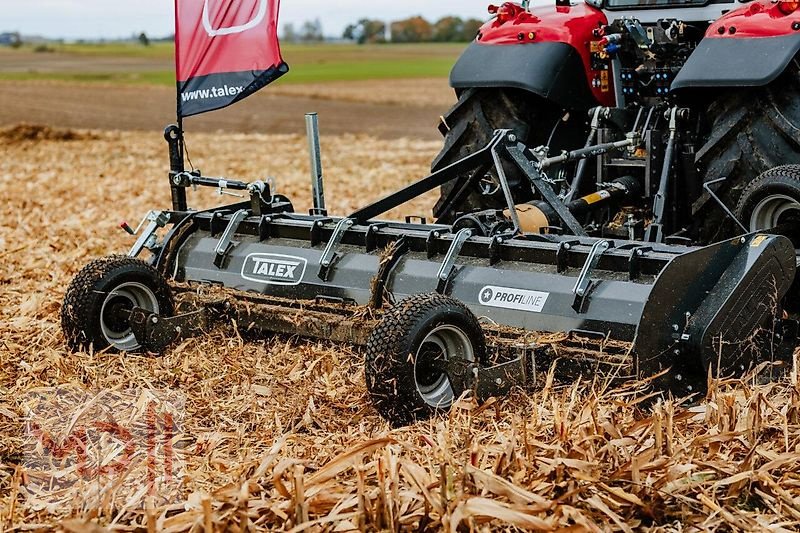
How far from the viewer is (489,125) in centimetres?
631

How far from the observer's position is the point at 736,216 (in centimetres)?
511

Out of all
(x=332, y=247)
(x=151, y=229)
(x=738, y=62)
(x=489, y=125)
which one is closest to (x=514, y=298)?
(x=332, y=247)

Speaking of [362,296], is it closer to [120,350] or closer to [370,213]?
[370,213]

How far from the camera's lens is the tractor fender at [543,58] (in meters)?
6.13

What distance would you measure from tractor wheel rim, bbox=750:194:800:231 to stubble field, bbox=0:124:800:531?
83cm

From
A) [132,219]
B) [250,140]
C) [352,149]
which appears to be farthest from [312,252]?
[250,140]

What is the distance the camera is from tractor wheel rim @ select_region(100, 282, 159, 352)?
18.0 ft

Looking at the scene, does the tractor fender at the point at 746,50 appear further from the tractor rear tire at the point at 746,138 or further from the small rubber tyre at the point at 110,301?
the small rubber tyre at the point at 110,301

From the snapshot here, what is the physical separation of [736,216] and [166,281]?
279 cm

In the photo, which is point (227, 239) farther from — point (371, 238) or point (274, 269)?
point (371, 238)

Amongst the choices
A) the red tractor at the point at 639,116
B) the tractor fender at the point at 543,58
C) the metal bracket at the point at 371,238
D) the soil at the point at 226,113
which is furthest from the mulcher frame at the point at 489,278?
the soil at the point at 226,113

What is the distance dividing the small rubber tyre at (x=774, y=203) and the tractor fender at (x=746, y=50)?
463 millimetres

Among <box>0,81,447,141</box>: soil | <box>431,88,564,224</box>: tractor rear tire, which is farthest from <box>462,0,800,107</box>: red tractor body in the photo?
<box>0,81,447,141</box>: soil

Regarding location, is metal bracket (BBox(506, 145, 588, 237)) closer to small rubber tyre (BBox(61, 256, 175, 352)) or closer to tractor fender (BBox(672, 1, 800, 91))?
tractor fender (BBox(672, 1, 800, 91))
